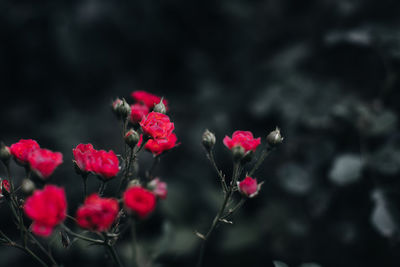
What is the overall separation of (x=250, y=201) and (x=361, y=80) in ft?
3.62

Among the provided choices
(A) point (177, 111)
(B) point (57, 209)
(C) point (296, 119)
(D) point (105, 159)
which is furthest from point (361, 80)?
(B) point (57, 209)

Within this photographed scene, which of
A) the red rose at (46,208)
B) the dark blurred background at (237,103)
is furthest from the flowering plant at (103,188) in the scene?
the dark blurred background at (237,103)

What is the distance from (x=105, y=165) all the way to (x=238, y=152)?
43cm

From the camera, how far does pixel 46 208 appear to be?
99cm

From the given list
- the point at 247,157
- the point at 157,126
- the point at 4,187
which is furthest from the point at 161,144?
the point at 4,187

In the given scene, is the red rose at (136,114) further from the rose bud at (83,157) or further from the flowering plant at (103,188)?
the rose bud at (83,157)

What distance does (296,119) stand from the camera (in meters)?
2.11

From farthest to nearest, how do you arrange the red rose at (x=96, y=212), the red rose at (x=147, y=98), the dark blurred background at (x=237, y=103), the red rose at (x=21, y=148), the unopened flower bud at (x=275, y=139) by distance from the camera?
1. the dark blurred background at (x=237, y=103)
2. the red rose at (x=147, y=98)
3. the unopened flower bud at (x=275, y=139)
4. the red rose at (x=21, y=148)
5. the red rose at (x=96, y=212)

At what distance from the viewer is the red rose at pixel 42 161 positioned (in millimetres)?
1127

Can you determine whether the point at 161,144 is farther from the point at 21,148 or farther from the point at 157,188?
the point at 21,148

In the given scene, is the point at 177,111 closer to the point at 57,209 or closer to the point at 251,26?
the point at 251,26

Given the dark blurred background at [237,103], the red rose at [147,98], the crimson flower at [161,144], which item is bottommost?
the dark blurred background at [237,103]

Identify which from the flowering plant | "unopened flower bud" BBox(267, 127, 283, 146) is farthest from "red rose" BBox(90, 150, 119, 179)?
"unopened flower bud" BBox(267, 127, 283, 146)

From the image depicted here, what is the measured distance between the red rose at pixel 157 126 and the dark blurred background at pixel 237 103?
563 mm
